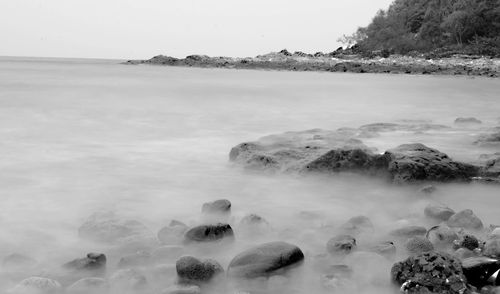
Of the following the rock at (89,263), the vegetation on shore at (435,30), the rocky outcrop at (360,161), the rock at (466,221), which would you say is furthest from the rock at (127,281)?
the vegetation on shore at (435,30)

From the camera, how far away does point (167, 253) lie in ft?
8.88

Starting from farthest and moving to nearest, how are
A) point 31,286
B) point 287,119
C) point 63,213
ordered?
1. point 287,119
2. point 63,213
3. point 31,286

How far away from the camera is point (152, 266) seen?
255 cm

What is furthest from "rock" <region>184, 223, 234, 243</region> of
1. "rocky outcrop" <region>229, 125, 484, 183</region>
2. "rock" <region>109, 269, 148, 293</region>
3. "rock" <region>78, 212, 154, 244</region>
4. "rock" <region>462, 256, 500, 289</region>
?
"rocky outcrop" <region>229, 125, 484, 183</region>

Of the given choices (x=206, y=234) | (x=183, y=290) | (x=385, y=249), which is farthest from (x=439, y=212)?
(x=183, y=290)

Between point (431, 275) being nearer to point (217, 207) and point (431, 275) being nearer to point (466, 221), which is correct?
point (466, 221)

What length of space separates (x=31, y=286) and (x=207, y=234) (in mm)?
971

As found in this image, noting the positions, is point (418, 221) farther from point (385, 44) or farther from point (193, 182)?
point (385, 44)

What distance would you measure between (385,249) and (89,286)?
1.51 meters

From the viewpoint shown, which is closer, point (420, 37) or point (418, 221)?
point (418, 221)

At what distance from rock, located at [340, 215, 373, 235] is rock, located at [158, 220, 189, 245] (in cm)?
97

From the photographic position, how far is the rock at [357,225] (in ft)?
10.1

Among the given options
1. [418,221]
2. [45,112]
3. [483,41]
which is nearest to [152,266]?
[418,221]

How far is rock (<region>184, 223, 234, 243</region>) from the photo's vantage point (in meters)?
2.88
